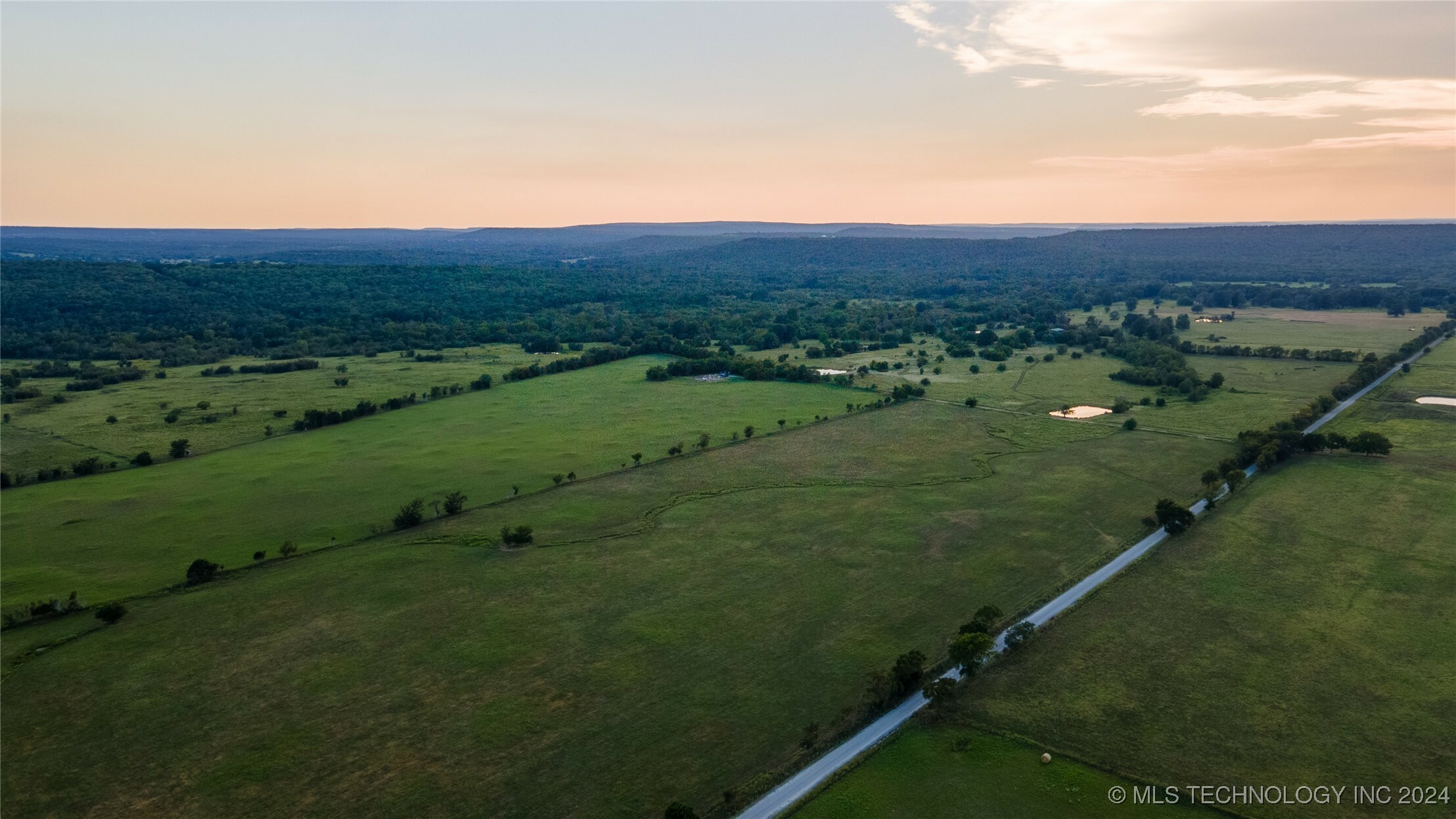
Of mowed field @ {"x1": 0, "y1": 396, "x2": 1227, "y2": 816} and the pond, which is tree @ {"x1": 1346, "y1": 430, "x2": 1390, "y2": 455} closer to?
mowed field @ {"x1": 0, "y1": 396, "x2": 1227, "y2": 816}

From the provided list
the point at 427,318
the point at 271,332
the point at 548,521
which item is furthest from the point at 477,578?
the point at 427,318

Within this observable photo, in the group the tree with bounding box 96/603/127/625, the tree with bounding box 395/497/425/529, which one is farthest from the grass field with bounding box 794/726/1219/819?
the tree with bounding box 96/603/127/625

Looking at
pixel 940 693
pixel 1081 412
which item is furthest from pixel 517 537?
pixel 1081 412

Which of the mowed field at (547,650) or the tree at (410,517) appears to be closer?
the mowed field at (547,650)

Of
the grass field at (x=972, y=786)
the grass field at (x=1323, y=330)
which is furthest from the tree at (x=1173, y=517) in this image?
the grass field at (x=1323, y=330)

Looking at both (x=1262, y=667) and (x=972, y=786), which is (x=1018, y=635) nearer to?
(x=1262, y=667)

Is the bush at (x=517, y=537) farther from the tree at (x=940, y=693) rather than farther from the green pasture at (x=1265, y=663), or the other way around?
the green pasture at (x=1265, y=663)

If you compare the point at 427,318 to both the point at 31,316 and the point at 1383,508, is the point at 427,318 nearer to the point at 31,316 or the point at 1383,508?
the point at 31,316
